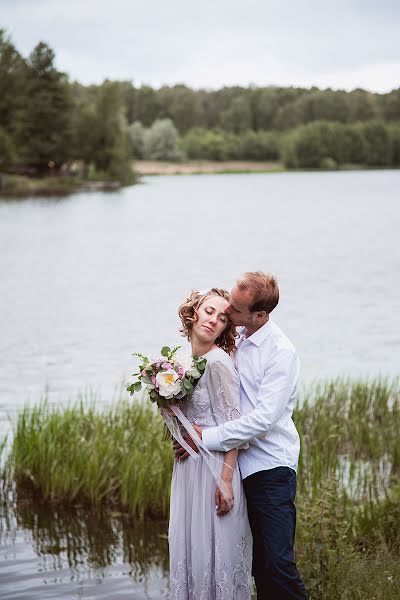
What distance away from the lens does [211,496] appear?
442 centimetres

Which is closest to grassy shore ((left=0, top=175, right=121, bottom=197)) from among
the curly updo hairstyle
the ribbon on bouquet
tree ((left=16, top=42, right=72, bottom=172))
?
tree ((left=16, top=42, right=72, bottom=172))

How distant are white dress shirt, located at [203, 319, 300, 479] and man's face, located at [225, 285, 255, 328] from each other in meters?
0.08

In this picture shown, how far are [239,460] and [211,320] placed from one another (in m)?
0.64

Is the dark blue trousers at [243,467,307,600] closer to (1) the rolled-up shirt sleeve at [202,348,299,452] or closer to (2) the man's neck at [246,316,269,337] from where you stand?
(1) the rolled-up shirt sleeve at [202,348,299,452]

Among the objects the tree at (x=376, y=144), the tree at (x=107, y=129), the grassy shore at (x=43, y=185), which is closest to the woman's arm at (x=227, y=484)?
the grassy shore at (x=43, y=185)

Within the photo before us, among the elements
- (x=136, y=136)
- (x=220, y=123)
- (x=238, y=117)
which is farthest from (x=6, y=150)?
(x=220, y=123)

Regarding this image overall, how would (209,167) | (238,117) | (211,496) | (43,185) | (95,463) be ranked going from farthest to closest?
(209,167), (238,117), (43,185), (95,463), (211,496)

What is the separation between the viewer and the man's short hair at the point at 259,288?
171 inches

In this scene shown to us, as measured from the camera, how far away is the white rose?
14.1ft

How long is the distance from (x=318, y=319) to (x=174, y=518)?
20.4m

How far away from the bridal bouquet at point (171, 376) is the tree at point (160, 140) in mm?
134058

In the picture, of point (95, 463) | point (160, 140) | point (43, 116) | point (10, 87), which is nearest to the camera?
point (95, 463)

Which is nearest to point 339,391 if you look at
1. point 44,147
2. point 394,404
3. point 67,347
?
point 394,404

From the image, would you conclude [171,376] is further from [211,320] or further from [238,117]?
[238,117]
